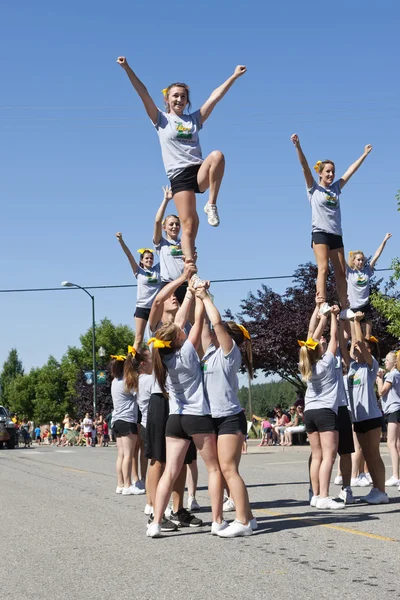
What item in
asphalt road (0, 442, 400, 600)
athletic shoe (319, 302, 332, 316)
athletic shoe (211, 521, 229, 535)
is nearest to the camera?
asphalt road (0, 442, 400, 600)

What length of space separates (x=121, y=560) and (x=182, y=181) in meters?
4.12

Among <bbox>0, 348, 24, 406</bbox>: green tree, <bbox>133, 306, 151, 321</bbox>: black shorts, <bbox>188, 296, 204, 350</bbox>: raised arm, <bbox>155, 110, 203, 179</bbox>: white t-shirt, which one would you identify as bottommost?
<bbox>188, 296, 204, 350</bbox>: raised arm

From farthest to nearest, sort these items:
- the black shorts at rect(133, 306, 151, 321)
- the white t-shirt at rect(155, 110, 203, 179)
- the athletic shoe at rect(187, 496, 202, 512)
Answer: the black shorts at rect(133, 306, 151, 321)
the athletic shoe at rect(187, 496, 202, 512)
the white t-shirt at rect(155, 110, 203, 179)

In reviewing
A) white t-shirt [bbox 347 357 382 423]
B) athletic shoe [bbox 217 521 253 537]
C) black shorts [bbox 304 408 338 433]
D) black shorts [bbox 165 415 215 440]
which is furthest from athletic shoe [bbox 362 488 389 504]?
black shorts [bbox 165 415 215 440]

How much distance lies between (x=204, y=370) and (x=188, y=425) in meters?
0.56

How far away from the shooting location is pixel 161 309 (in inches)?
394

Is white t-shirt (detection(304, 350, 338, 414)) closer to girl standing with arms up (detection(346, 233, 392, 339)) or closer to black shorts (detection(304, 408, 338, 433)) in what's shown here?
black shorts (detection(304, 408, 338, 433))

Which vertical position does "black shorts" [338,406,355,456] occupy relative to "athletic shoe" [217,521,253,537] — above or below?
above

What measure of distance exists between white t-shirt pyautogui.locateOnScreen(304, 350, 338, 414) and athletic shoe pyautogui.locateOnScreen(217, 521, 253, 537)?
2.29 m

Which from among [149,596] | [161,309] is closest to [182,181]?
[161,309]

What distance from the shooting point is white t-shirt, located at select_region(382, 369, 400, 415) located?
13.2 m

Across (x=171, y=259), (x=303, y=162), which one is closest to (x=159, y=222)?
(x=171, y=259)

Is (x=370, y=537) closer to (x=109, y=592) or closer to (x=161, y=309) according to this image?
(x=109, y=592)

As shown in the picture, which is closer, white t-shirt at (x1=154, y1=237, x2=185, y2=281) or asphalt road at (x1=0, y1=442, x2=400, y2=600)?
asphalt road at (x1=0, y1=442, x2=400, y2=600)
